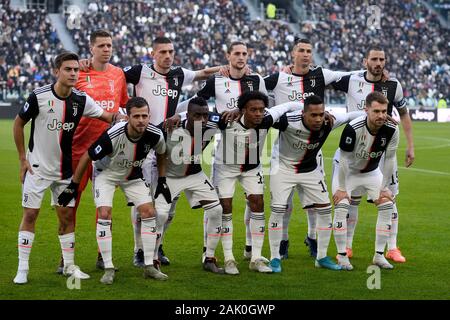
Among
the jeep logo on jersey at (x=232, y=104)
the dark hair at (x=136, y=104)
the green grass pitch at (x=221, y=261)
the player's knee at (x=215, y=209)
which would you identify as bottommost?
the green grass pitch at (x=221, y=261)

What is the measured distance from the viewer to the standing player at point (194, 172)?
8578 millimetres

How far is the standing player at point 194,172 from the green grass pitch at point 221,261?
0.46 metres

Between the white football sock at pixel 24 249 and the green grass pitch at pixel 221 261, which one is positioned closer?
the green grass pitch at pixel 221 261

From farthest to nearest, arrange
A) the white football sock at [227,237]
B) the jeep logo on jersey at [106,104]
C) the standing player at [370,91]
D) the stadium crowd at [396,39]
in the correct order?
the stadium crowd at [396,39]
the standing player at [370,91]
the jeep logo on jersey at [106,104]
the white football sock at [227,237]

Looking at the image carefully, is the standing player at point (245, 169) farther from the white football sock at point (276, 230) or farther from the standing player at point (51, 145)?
the standing player at point (51, 145)

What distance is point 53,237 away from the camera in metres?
10.5

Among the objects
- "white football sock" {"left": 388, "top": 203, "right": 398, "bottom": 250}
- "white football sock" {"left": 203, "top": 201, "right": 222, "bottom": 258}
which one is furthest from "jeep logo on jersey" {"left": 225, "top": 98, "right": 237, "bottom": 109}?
"white football sock" {"left": 388, "top": 203, "right": 398, "bottom": 250}

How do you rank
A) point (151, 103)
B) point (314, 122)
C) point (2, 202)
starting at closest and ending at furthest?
point (314, 122) → point (151, 103) → point (2, 202)

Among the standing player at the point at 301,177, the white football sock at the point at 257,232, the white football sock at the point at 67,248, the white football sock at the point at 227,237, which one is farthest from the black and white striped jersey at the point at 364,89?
the white football sock at the point at 67,248

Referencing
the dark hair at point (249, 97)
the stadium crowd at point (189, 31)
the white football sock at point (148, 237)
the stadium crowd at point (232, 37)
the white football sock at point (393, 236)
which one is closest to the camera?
the white football sock at point (148, 237)

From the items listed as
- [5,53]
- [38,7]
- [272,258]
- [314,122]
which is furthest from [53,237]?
[38,7]

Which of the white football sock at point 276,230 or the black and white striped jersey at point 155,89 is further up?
the black and white striped jersey at point 155,89

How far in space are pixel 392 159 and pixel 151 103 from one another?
284 centimetres

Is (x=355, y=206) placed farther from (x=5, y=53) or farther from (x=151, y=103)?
(x=5, y=53)
